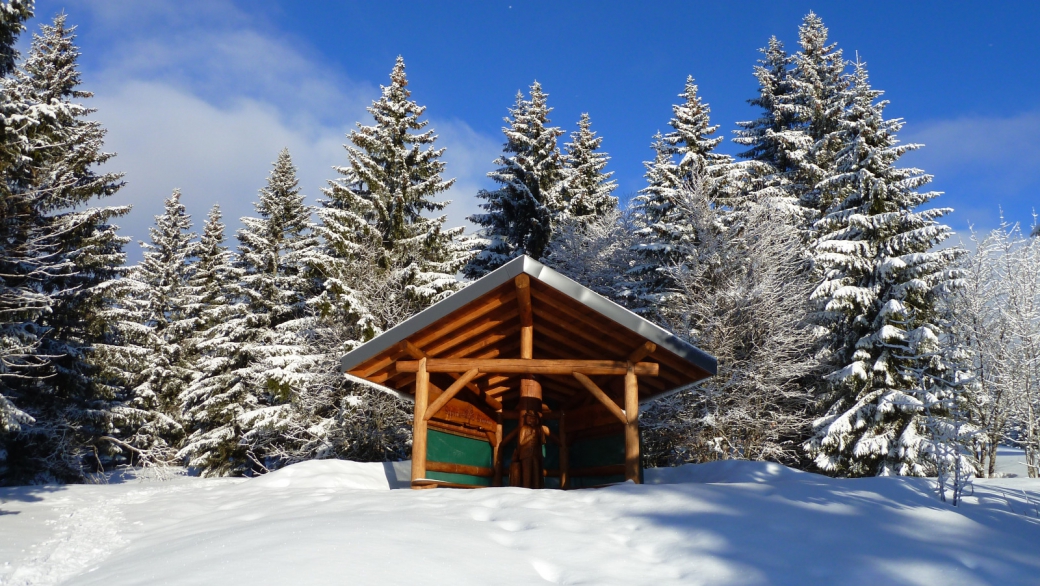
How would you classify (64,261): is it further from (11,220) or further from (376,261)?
(376,261)

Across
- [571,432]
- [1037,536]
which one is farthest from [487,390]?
[1037,536]

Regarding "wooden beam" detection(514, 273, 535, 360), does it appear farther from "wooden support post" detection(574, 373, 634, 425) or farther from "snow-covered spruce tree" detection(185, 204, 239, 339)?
"snow-covered spruce tree" detection(185, 204, 239, 339)

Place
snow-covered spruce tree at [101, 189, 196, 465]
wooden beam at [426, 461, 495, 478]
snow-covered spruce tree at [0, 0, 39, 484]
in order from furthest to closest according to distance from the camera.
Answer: snow-covered spruce tree at [101, 189, 196, 465], wooden beam at [426, 461, 495, 478], snow-covered spruce tree at [0, 0, 39, 484]

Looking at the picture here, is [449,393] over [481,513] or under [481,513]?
over

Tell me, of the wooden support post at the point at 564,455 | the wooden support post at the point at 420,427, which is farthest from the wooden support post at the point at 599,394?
the wooden support post at the point at 564,455

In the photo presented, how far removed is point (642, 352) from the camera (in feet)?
29.6

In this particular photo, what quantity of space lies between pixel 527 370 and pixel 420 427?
189 cm

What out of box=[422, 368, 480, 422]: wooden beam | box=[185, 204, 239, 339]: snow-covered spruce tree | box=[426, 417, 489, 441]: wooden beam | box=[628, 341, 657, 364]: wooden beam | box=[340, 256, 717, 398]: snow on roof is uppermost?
box=[185, 204, 239, 339]: snow-covered spruce tree

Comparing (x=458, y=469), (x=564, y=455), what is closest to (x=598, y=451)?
(x=564, y=455)

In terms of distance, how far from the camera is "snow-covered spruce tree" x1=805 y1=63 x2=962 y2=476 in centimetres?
1475

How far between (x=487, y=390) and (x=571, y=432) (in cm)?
194

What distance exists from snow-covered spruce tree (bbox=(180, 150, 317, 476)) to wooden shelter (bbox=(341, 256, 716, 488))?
8.28m

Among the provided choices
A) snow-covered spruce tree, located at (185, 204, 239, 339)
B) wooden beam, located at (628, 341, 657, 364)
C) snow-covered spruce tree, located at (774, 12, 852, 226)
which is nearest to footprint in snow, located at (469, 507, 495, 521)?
wooden beam, located at (628, 341, 657, 364)

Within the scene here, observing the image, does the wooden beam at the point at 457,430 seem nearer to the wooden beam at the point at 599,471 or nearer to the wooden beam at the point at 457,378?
the wooden beam at the point at 457,378
